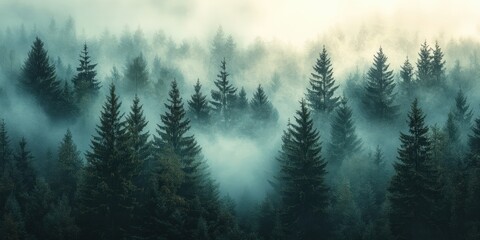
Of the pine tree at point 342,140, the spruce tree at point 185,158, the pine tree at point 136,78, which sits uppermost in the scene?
the pine tree at point 136,78

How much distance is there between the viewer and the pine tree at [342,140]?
78500mm

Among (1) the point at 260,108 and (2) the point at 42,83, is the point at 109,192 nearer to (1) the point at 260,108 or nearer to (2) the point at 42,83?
(2) the point at 42,83

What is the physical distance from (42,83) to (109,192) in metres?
42.2

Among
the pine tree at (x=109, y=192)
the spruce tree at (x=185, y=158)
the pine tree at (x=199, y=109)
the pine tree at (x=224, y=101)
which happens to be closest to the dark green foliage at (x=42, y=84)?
the pine tree at (x=199, y=109)

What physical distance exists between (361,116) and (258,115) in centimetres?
1729

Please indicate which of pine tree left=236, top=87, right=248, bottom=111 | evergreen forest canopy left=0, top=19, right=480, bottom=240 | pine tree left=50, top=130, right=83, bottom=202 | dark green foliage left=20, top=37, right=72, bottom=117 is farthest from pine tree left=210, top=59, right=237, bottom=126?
pine tree left=50, top=130, right=83, bottom=202

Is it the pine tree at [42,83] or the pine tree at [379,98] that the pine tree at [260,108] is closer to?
the pine tree at [379,98]

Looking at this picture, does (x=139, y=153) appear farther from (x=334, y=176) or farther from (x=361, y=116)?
(x=361, y=116)

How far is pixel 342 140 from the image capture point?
79375 millimetres

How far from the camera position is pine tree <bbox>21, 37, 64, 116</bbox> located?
92562 mm

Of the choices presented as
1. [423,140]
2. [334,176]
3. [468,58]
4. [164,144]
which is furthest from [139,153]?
[468,58]

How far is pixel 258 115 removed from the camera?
3755 inches

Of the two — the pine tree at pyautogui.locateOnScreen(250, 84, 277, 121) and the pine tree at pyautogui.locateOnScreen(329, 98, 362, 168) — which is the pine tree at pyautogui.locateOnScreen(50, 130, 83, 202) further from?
the pine tree at pyautogui.locateOnScreen(329, 98, 362, 168)

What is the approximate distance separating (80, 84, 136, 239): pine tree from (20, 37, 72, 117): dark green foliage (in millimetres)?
37605
